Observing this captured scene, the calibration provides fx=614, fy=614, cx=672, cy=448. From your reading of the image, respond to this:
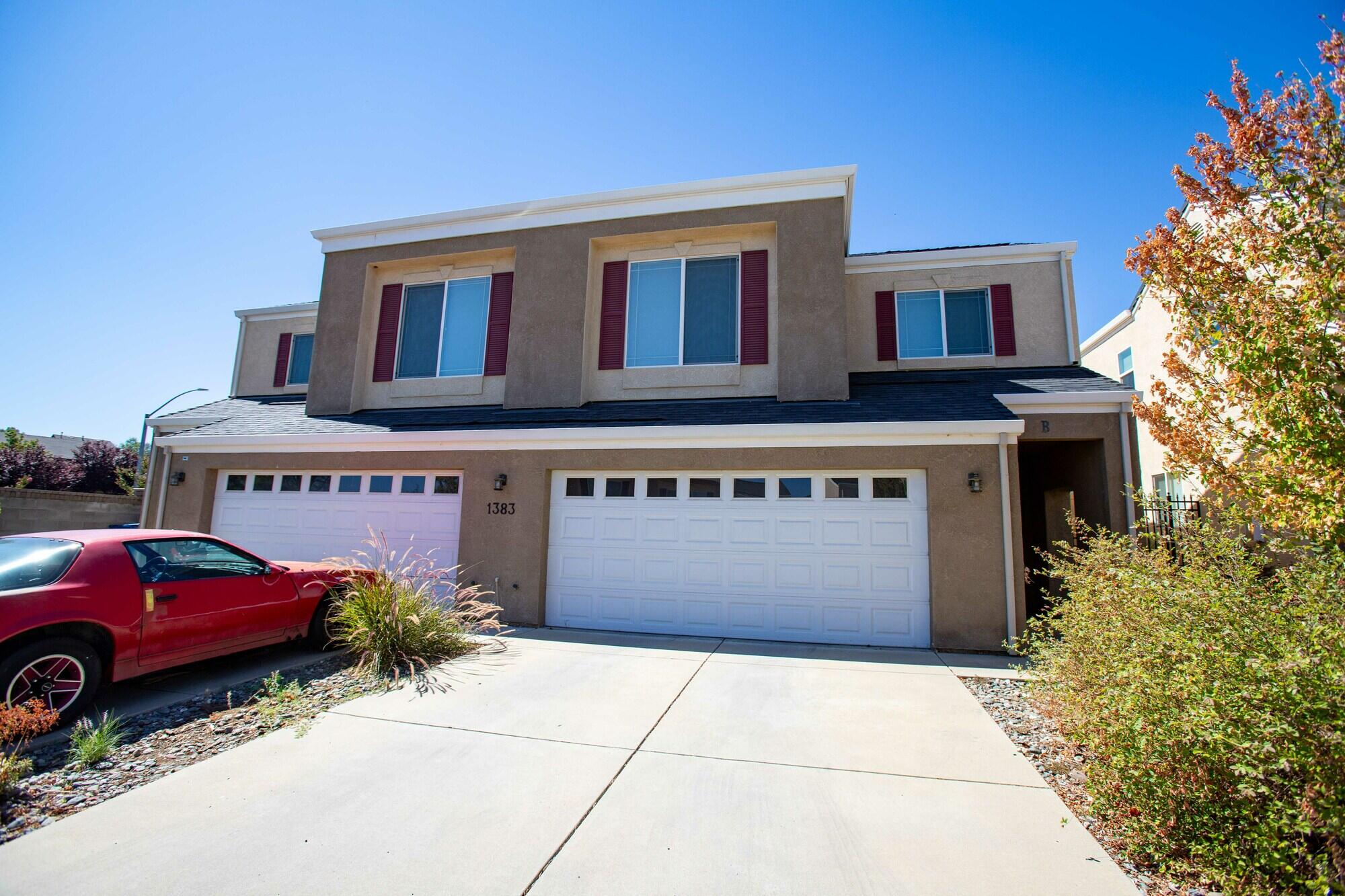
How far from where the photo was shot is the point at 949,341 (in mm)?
11508

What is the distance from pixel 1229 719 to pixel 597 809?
3.07 meters

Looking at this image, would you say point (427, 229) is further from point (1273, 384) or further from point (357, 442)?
point (1273, 384)

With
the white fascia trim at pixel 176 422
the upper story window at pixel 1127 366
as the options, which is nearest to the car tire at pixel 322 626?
the white fascia trim at pixel 176 422

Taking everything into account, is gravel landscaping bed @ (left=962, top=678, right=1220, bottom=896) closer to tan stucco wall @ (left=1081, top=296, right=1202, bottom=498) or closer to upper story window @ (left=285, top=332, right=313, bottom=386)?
tan stucco wall @ (left=1081, top=296, right=1202, bottom=498)

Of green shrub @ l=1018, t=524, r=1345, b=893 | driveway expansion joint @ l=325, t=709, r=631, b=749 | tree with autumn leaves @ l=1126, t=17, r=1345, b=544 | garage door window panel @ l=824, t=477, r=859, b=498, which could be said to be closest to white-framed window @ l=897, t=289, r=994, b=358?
garage door window panel @ l=824, t=477, r=859, b=498

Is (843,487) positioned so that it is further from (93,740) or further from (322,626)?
(93,740)

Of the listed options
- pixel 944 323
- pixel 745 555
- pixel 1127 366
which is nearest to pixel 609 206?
pixel 745 555

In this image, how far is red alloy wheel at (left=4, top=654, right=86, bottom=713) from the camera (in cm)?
430

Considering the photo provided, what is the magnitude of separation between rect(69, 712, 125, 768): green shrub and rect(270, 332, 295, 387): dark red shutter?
475 inches

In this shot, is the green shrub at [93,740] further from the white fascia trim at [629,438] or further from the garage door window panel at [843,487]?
the garage door window panel at [843,487]

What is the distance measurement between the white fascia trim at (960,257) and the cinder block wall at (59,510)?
19788mm

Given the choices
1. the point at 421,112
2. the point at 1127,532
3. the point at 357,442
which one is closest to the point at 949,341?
the point at 1127,532

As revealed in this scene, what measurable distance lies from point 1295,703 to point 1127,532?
762cm

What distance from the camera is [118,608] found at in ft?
15.9
